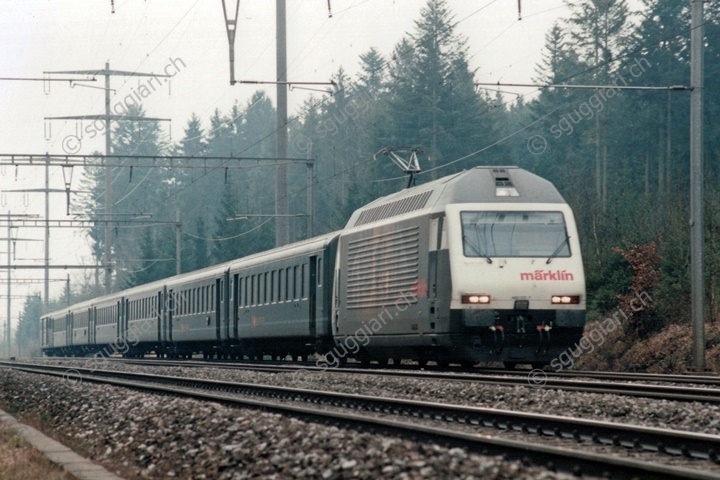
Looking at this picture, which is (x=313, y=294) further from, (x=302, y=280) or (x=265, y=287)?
(x=265, y=287)

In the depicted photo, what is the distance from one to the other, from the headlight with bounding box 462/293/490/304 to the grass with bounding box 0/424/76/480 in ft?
28.2

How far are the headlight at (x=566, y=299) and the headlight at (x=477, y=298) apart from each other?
110 centimetres

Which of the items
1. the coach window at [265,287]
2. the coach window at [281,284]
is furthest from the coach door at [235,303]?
the coach window at [281,284]

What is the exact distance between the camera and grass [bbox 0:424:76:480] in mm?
9039

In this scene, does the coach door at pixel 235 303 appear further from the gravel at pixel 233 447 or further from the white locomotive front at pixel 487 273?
the gravel at pixel 233 447

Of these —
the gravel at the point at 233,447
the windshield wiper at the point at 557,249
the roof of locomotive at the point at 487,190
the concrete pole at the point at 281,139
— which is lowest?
the gravel at the point at 233,447

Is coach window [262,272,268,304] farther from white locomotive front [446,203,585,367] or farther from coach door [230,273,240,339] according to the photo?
white locomotive front [446,203,585,367]

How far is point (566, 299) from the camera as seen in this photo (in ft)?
62.4

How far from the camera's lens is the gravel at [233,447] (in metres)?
8.04

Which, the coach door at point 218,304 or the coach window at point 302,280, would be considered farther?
the coach door at point 218,304

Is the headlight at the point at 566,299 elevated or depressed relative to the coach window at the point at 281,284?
depressed

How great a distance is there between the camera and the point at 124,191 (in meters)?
129

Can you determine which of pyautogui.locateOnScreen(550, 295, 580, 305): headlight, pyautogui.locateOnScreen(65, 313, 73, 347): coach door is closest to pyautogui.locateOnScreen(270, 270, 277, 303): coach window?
pyautogui.locateOnScreen(550, 295, 580, 305): headlight

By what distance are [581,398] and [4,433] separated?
626 centimetres
